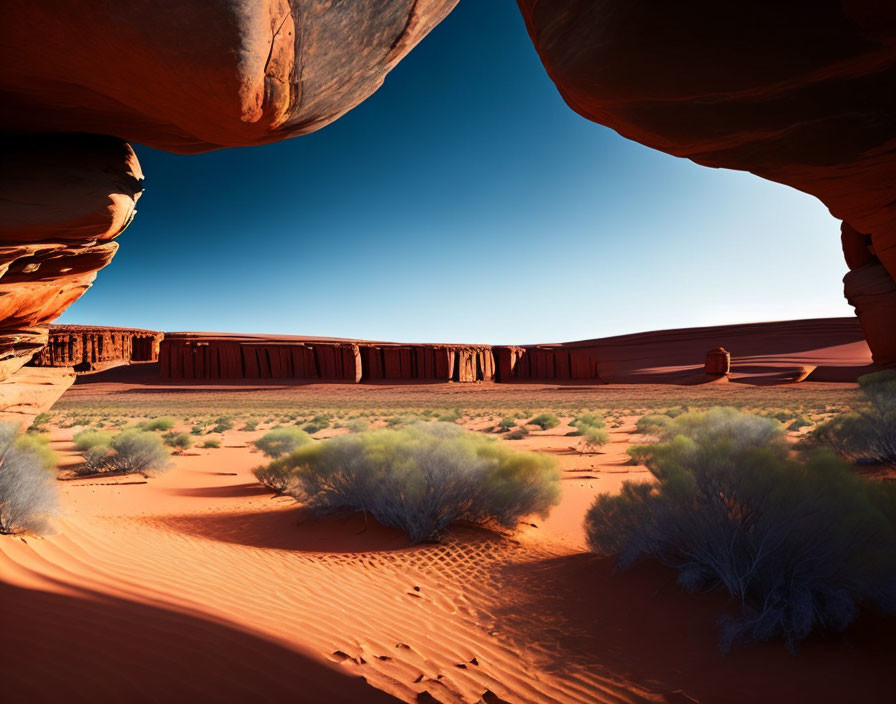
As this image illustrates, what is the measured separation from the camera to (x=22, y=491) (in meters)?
5.19

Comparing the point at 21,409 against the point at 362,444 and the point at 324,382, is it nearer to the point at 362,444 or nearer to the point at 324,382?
the point at 362,444

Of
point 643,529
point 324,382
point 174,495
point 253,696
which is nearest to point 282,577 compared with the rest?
point 253,696

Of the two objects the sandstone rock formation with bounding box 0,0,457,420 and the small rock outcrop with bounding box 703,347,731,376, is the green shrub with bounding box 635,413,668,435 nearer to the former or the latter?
the sandstone rock formation with bounding box 0,0,457,420

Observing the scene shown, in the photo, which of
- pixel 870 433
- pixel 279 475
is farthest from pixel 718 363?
pixel 279 475

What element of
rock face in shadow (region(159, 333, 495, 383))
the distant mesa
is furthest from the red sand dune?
rock face in shadow (region(159, 333, 495, 383))

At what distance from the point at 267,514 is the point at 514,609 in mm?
5038

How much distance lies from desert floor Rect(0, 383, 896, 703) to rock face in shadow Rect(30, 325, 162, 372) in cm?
7118

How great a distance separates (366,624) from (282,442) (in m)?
9.86

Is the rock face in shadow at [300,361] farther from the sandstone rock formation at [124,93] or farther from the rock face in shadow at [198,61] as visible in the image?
the rock face in shadow at [198,61]

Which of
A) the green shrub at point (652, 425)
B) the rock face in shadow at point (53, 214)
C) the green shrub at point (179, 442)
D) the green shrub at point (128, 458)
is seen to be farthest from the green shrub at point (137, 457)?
the green shrub at point (652, 425)

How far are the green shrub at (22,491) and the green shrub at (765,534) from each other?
21.0 ft

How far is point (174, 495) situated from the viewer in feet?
29.7

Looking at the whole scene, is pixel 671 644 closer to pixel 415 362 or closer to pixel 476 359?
pixel 415 362

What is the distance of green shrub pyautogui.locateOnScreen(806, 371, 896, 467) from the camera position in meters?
8.17
